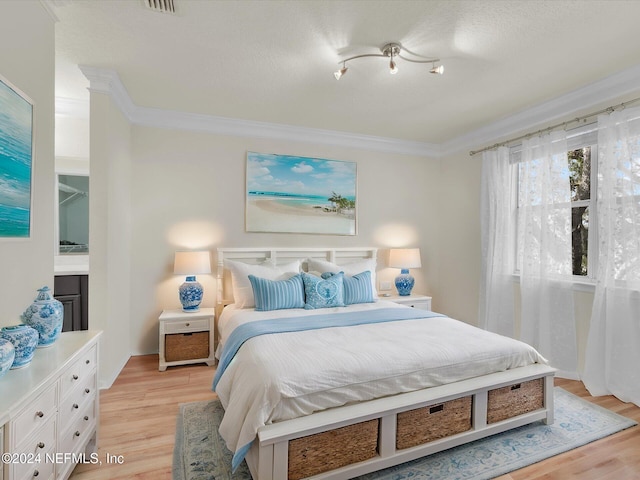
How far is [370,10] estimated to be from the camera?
6.39 ft

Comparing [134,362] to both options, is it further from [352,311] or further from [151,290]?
[352,311]

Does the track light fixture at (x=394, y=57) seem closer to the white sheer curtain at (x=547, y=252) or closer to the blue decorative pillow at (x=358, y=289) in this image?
the white sheer curtain at (x=547, y=252)

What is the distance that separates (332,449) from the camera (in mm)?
1676

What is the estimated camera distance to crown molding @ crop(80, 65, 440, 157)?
2721mm

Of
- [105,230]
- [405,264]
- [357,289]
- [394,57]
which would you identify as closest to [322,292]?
[357,289]

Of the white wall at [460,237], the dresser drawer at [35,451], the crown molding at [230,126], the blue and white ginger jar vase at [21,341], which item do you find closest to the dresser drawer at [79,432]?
the dresser drawer at [35,451]

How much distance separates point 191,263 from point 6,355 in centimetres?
211

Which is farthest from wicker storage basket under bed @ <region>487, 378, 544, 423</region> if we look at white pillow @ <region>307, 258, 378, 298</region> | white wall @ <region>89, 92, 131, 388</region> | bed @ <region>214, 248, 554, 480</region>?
white wall @ <region>89, 92, 131, 388</region>

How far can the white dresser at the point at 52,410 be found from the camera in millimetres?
1154

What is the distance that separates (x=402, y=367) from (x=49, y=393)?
168 cm

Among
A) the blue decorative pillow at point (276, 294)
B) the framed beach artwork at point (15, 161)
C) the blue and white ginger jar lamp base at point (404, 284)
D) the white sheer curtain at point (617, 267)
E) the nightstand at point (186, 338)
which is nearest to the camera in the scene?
the framed beach artwork at point (15, 161)

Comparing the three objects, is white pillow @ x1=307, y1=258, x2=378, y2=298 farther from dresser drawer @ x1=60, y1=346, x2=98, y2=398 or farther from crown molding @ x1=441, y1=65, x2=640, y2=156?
dresser drawer @ x1=60, y1=346, x2=98, y2=398

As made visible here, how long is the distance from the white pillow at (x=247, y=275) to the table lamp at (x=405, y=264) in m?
1.38

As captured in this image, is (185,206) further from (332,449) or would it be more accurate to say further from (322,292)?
(332,449)
